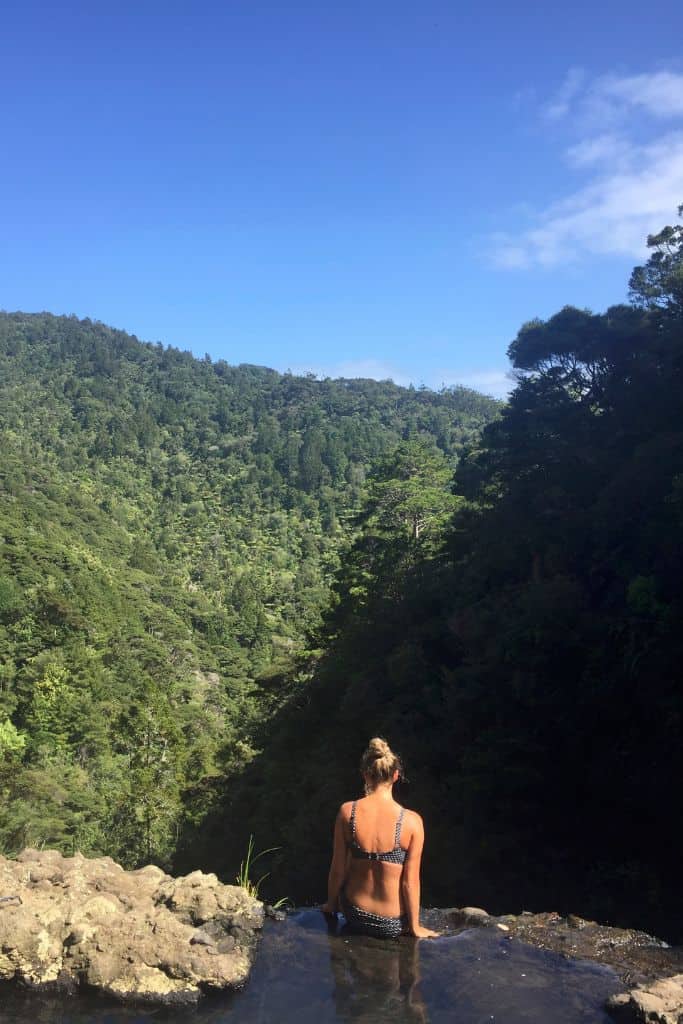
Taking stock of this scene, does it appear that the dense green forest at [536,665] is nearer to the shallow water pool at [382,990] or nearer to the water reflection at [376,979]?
the shallow water pool at [382,990]

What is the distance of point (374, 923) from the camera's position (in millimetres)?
4582

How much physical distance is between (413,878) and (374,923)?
474mm

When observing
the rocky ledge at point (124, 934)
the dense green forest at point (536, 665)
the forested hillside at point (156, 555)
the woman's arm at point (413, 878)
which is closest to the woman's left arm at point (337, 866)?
the woman's arm at point (413, 878)

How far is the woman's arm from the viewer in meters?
4.33

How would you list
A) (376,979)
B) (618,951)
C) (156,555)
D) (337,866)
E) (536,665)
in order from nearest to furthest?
(376,979) → (337,866) → (618,951) → (536,665) → (156,555)

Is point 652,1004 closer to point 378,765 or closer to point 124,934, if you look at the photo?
point 378,765

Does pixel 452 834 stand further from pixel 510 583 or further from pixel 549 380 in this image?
pixel 549 380

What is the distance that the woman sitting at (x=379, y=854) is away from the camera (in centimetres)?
432

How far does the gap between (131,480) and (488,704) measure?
345 feet

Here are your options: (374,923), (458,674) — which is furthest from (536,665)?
(374,923)

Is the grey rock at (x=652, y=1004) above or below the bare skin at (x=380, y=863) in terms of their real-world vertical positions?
below

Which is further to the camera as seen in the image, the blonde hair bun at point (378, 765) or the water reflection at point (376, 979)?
the blonde hair bun at point (378, 765)

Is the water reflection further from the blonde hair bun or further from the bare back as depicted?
the blonde hair bun

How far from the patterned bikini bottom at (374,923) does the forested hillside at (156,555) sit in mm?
23233
